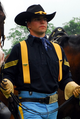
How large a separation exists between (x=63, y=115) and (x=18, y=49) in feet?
5.94

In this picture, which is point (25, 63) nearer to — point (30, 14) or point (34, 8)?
point (30, 14)

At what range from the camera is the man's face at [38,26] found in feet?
9.75

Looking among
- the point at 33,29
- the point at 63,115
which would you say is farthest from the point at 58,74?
the point at 63,115

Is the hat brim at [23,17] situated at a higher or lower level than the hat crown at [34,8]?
lower

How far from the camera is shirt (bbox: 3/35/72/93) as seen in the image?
9.13ft

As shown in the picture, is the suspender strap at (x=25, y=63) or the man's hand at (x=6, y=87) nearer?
the man's hand at (x=6, y=87)

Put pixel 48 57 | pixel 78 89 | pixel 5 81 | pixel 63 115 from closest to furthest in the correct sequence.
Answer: pixel 5 81 → pixel 78 89 → pixel 48 57 → pixel 63 115

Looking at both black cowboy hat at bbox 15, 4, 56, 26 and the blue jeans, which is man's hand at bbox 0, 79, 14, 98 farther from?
black cowboy hat at bbox 15, 4, 56, 26

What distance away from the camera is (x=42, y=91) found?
277cm

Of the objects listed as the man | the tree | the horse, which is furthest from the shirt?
the tree

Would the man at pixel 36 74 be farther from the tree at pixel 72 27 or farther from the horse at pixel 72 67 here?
the tree at pixel 72 27

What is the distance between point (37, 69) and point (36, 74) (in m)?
0.06

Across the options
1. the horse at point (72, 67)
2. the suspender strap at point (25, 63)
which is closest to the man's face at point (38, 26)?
the suspender strap at point (25, 63)

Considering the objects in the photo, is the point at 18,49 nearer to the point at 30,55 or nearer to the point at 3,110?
the point at 30,55
